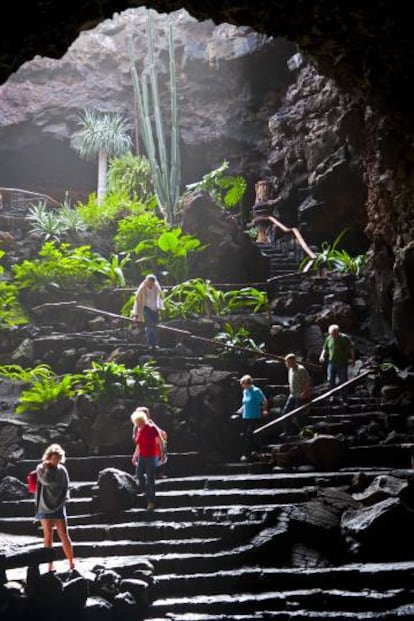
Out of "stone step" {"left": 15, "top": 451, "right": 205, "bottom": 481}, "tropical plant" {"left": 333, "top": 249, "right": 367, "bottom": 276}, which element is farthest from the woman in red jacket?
"tropical plant" {"left": 333, "top": 249, "right": 367, "bottom": 276}

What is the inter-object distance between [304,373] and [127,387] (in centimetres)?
313

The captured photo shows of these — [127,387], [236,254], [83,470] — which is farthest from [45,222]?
[83,470]

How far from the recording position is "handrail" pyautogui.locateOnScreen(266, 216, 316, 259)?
1898cm

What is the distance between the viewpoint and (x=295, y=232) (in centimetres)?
2000

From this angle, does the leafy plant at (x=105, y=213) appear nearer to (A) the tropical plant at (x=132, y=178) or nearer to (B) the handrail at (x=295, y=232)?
(A) the tropical plant at (x=132, y=178)

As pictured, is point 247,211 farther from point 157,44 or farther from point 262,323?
point 262,323

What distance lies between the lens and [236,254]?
19031mm

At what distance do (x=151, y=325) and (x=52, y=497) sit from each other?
6.52m

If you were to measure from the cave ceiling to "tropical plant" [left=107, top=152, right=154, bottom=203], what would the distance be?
15.8 meters

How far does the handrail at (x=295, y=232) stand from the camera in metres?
19.0

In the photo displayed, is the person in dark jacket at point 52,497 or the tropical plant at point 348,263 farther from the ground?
the tropical plant at point 348,263

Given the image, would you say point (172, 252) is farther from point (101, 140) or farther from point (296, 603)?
point (296, 603)

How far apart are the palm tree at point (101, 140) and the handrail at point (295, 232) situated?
6591 millimetres

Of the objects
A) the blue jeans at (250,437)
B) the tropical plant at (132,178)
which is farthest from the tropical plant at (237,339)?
the tropical plant at (132,178)
